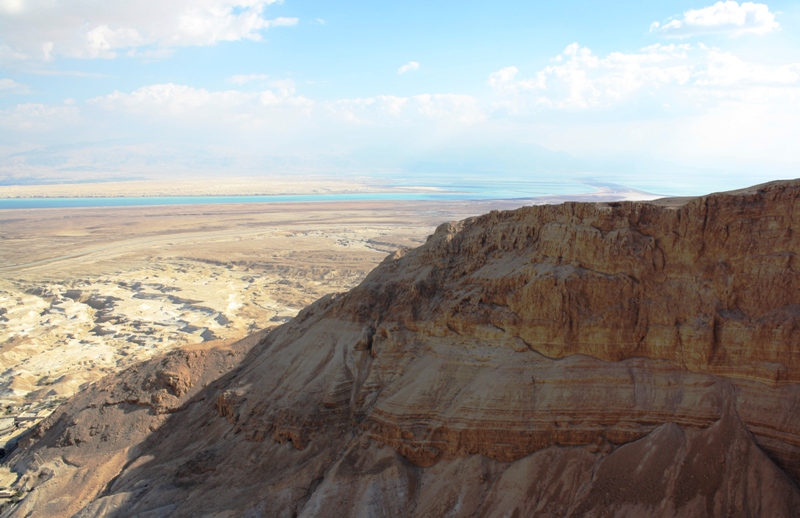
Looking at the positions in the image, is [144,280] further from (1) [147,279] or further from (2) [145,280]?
(1) [147,279]

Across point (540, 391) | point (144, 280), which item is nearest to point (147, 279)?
point (144, 280)

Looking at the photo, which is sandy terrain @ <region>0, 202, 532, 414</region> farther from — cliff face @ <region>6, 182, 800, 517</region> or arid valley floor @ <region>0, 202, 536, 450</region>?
cliff face @ <region>6, 182, 800, 517</region>

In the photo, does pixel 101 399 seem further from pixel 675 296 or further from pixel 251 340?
pixel 675 296

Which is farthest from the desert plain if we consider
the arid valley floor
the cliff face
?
the cliff face

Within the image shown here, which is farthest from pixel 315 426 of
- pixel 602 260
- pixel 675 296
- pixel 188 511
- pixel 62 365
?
pixel 62 365

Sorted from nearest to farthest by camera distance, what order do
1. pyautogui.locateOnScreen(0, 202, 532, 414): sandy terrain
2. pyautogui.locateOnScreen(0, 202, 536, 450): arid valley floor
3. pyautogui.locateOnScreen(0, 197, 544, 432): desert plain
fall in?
pyautogui.locateOnScreen(0, 202, 536, 450): arid valley floor
pyautogui.locateOnScreen(0, 197, 544, 432): desert plain
pyautogui.locateOnScreen(0, 202, 532, 414): sandy terrain

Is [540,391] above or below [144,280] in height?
above
